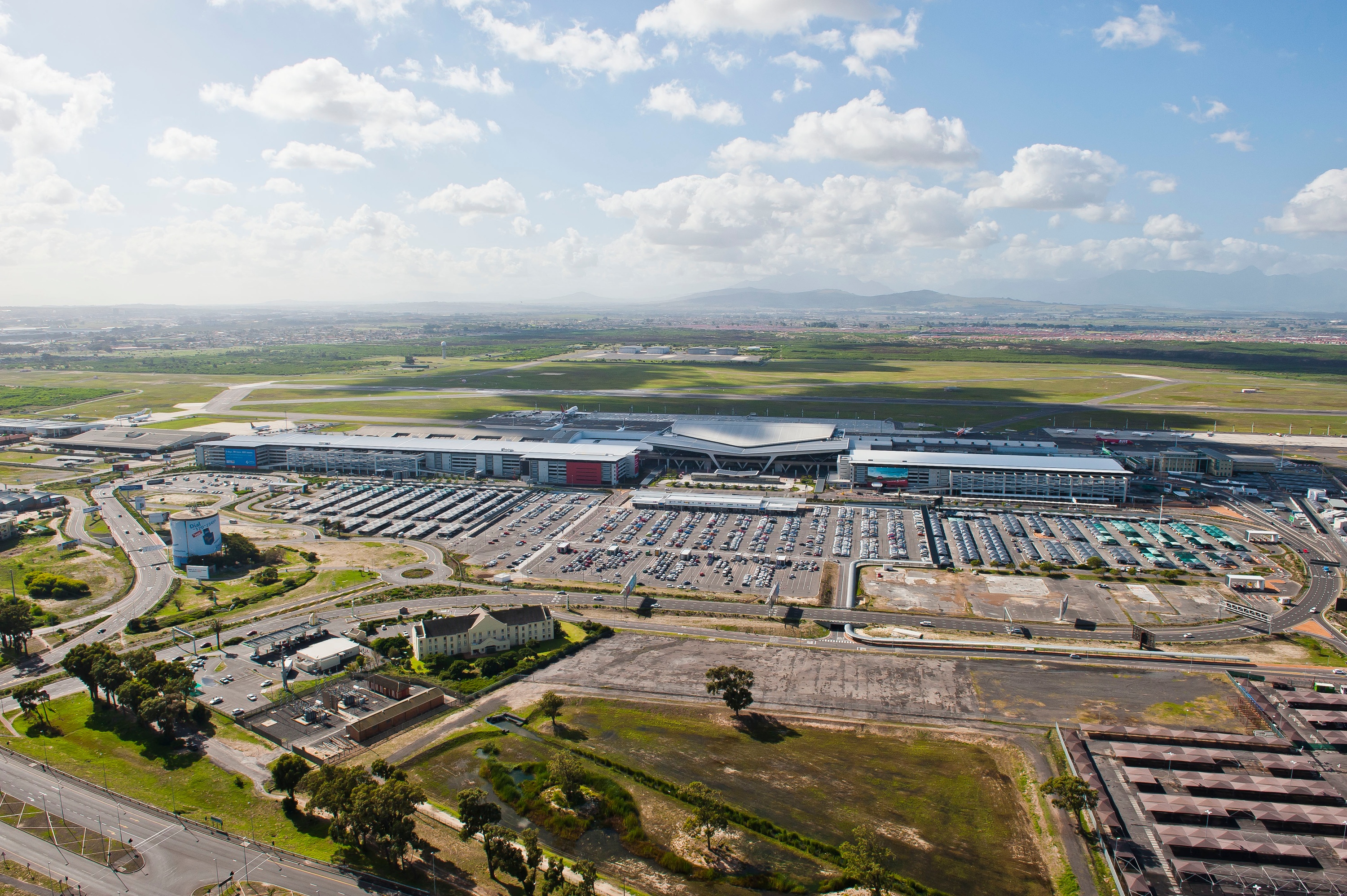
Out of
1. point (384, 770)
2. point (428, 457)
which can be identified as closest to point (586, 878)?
point (384, 770)

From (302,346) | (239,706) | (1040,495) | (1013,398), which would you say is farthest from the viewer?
(302,346)

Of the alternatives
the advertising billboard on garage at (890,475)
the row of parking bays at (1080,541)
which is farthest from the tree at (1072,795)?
the advertising billboard on garage at (890,475)

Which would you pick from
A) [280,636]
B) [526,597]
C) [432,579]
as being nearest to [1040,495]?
[526,597]

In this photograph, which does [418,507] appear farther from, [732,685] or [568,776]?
[568,776]

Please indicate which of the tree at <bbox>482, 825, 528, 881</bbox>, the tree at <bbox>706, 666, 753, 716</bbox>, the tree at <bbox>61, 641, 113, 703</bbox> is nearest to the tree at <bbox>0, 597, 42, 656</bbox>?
the tree at <bbox>61, 641, 113, 703</bbox>

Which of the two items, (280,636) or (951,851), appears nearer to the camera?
(951,851)

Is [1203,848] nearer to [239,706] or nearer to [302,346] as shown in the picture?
[239,706]
